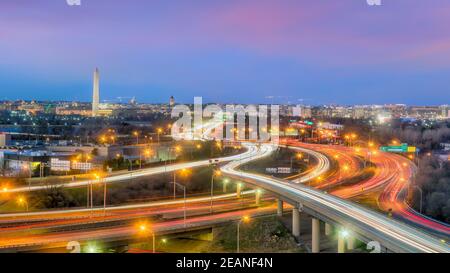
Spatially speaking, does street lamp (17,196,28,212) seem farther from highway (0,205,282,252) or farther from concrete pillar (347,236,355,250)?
concrete pillar (347,236,355,250)

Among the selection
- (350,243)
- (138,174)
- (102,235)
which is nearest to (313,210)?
(350,243)

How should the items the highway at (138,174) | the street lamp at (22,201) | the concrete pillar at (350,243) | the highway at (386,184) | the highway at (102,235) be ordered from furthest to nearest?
the highway at (138,174), the street lamp at (22,201), the highway at (386,184), the highway at (102,235), the concrete pillar at (350,243)

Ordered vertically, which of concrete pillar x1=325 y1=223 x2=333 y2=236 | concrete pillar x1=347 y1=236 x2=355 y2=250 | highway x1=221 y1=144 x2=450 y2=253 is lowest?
concrete pillar x1=325 y1=223 x2=333 y2=236

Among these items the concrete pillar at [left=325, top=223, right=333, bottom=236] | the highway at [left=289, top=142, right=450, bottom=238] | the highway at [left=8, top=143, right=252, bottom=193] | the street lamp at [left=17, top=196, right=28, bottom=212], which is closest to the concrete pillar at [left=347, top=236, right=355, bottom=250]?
the concrete pillar at [left=325, top=223, right=333, bottom=236]

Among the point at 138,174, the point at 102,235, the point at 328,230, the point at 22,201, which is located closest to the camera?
the point at 102,235

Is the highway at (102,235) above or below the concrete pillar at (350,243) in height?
below

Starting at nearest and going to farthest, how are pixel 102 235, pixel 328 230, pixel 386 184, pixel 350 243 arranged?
pixel 350 243 → pixel 102 235 → pixel 328 230 → pixel 386 184

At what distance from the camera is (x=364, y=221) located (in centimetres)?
730

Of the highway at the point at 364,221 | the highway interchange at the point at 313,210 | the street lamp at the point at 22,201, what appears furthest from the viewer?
the street lamp at the point at 22,201

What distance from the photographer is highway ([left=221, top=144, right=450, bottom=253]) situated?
587cm

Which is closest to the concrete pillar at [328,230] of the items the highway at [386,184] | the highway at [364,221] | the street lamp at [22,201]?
the highway at [364,221]

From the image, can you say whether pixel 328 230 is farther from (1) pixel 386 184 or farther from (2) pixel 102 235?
(1) pixel 386 184

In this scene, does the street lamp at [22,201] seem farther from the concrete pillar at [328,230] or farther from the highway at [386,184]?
the highway at [386,184]

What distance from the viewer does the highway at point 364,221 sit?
5871 mm
